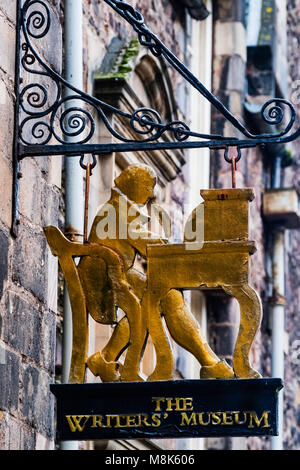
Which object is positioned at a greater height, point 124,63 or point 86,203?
point 124,63

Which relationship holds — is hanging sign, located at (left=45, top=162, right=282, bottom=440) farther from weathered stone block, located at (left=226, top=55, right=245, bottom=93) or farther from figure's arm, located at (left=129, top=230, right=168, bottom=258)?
weathered stone block, located at (left=226, top=55, right=245, bottom=93)

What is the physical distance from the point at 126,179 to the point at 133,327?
23.8 inches

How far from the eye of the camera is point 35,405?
6336mm

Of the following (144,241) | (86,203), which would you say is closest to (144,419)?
(144,241)

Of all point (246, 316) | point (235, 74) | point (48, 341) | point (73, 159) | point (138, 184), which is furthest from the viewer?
point (235, 74)

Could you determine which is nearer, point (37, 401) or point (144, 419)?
point (144, 419)

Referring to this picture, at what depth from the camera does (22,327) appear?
621cm

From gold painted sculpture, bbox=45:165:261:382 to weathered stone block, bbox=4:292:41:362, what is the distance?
37 centimetres

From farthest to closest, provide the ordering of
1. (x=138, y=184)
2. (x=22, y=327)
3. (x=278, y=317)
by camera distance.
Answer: (x=278, y=317) → (x=22, y=327) → (x=138, y=184)

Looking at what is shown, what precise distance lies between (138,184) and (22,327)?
2.50ft

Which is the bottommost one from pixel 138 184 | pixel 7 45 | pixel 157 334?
pixel 157 334

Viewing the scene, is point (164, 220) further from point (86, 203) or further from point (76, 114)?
point (76, 114)

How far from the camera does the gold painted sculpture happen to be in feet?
18.5

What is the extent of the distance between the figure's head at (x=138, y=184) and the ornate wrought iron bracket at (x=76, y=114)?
95mm
